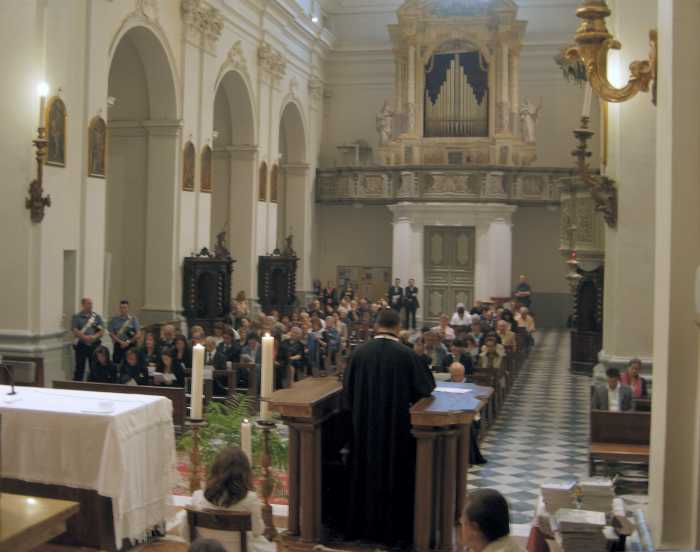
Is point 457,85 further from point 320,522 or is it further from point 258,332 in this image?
point 320,522

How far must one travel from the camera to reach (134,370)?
44.0 ft

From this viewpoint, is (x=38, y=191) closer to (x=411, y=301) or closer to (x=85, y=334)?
(x=85, y=334)

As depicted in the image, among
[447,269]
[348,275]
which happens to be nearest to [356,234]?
[348,275]

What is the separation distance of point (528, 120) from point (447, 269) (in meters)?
5.45

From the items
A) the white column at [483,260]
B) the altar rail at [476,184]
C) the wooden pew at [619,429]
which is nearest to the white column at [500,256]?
the white column at [483,260]

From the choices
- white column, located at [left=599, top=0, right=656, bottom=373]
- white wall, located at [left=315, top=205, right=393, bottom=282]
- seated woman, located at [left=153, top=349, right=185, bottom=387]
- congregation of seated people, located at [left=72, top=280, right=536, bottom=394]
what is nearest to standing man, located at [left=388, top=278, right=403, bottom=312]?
white wall, located at [left=315, top=205, right=393, bottom=282]

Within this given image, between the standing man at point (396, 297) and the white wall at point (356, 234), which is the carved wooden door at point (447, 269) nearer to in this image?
the white wall at point (356, 234)

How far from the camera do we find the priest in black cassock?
6324 millimetres

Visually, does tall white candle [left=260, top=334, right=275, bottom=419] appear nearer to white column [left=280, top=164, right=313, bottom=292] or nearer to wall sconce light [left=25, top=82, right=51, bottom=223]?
wall sconce light [left=25, top=82, right=51, bottom=223]

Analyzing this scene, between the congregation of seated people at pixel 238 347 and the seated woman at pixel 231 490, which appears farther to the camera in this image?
the congregation of seated people at pixel 238 347

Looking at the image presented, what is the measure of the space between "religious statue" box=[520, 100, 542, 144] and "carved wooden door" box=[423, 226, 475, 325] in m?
3.51

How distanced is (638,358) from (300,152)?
19.8 meters

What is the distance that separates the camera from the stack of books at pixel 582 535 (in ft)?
15.6

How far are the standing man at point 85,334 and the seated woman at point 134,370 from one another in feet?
3.47
